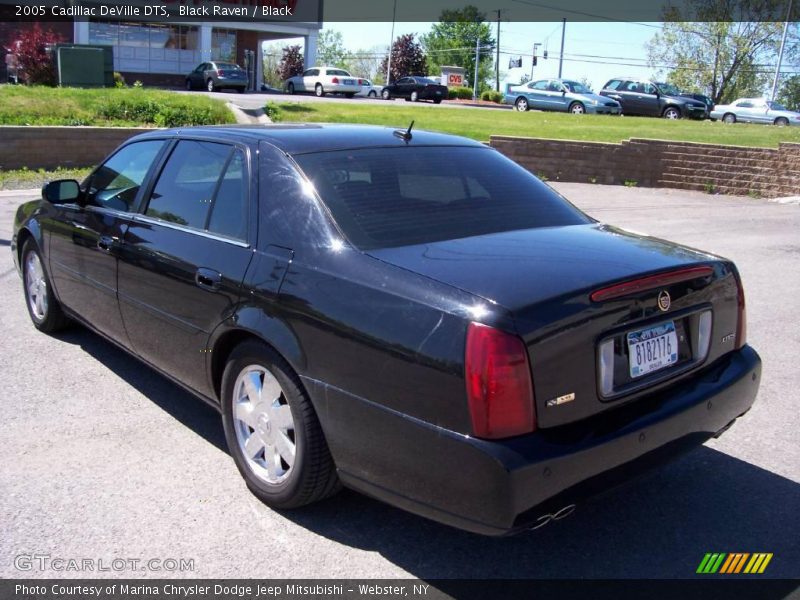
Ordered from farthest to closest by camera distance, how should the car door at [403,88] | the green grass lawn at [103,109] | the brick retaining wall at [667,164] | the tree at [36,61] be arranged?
1. the car door at [403,88]
2. the tree at [36,61]
3. the green grass lawn at [103,109]
4. the brick retaining wall at [667,164]

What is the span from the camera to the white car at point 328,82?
1706 inches

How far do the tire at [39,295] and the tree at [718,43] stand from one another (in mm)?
56041

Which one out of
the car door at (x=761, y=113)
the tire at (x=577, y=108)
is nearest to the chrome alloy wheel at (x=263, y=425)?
the tire at (x=577, y=108)

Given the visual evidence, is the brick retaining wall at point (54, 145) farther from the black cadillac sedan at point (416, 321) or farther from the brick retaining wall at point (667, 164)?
the black cadillac sedan at point (416, 321)

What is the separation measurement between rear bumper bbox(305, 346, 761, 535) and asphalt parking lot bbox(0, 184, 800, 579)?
0.84ft

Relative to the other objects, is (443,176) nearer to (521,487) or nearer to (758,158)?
(521,487)

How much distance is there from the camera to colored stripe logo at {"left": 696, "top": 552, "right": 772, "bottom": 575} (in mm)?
3115

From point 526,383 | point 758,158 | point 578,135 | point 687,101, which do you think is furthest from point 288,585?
point 687,101

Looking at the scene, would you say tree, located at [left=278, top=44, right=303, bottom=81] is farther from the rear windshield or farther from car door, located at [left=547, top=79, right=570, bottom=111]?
the rear windshield

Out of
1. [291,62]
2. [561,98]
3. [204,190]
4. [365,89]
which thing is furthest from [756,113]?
[291,62]

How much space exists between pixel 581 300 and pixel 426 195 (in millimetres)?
1247

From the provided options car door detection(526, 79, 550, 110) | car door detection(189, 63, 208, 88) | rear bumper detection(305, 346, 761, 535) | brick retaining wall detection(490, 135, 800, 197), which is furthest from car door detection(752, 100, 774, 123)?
rear bumper detection(305, 346, 761, 535)

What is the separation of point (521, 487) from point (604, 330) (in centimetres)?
67
